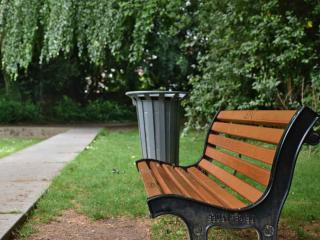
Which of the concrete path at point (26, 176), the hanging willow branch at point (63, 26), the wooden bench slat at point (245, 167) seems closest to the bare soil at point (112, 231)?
the concrete path at point (26, 176)

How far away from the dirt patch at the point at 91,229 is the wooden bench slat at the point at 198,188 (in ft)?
1.58

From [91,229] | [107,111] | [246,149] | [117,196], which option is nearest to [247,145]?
[246,149]

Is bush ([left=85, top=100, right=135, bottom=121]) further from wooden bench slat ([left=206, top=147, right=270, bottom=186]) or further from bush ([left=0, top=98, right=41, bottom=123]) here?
wooden bench slat ([left=206, top=147, right=270, bottom=186])

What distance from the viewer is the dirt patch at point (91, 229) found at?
357cm

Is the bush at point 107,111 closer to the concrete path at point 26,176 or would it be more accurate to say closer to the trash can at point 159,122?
the concrete path at point 26,176

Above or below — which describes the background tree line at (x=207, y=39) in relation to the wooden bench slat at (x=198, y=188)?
above

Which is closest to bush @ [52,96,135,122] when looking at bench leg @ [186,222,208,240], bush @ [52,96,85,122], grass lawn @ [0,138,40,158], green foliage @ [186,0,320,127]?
bush @ [52,96,85,122]

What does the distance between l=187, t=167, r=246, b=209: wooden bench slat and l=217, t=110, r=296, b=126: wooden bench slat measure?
1.67 ft

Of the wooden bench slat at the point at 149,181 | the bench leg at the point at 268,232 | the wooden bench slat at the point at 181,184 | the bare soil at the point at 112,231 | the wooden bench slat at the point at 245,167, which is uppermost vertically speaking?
the wooden bench slat at the point at 245,167

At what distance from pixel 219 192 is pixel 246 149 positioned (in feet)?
1.12

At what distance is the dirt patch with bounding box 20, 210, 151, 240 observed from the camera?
357 cm

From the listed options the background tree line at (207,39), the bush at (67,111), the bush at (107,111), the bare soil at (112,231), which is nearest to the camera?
the bare soil at (112,231)

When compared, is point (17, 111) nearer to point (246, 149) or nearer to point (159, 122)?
point (159, 122)

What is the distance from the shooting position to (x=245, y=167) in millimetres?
3164
